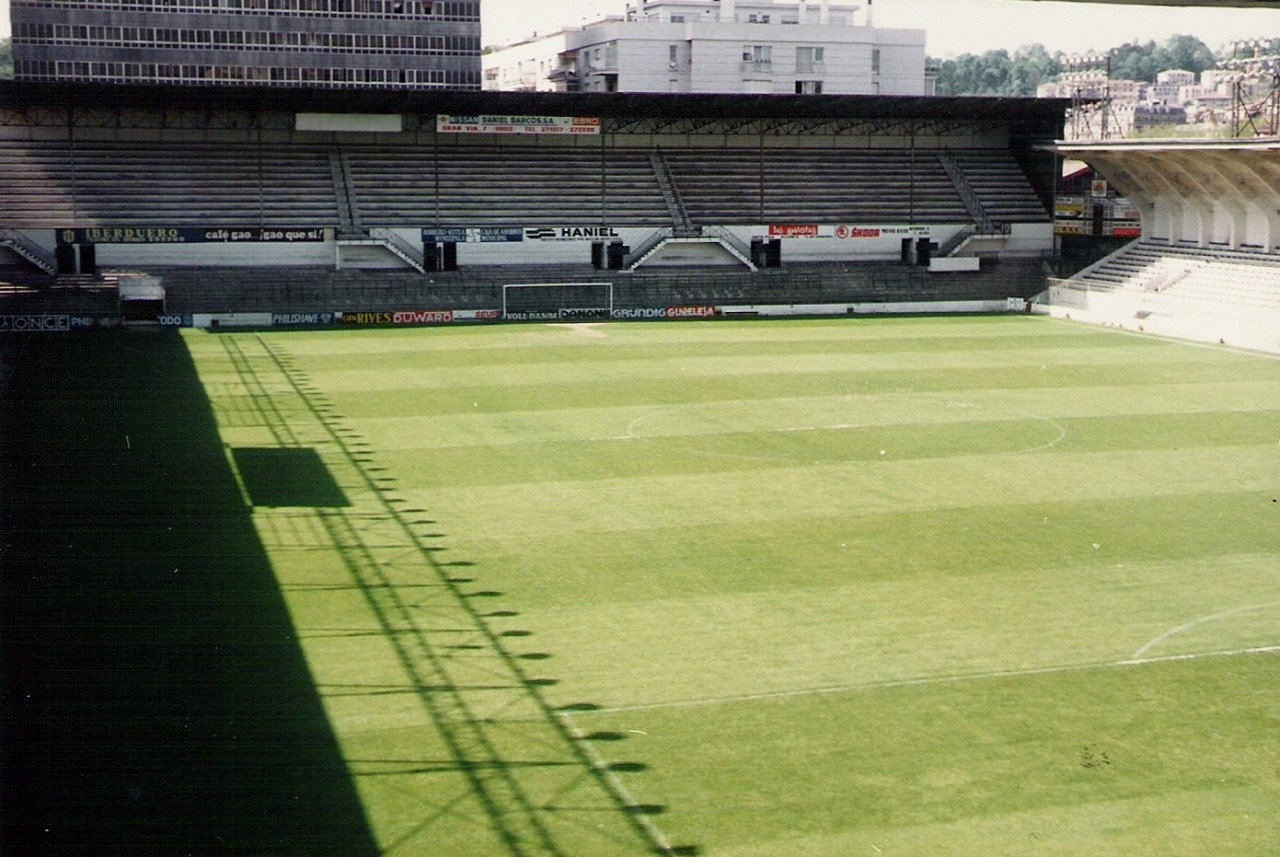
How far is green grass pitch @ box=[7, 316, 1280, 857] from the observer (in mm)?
13195

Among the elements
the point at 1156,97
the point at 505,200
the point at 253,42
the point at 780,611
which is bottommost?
the point at 780,611

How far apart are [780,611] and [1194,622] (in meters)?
4.95

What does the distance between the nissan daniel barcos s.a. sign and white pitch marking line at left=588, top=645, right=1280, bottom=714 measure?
166 feet

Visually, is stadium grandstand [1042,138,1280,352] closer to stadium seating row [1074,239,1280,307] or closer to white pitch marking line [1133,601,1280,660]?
stadium seating row [1074,239,1280,307]

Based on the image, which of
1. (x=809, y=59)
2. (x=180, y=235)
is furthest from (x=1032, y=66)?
(x=180, y=235)

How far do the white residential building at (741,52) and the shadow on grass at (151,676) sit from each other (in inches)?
2834

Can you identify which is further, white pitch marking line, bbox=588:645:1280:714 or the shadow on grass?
white pitch marking line, bbox=588:645:1280:714

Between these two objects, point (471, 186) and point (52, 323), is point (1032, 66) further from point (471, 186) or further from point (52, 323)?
point (52, 323)

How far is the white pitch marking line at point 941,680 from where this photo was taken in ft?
51.6

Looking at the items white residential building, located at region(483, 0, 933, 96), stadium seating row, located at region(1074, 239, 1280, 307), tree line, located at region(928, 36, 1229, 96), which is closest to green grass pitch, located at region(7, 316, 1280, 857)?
stadium seating row, located at region(1074, 239, 1280, 307)

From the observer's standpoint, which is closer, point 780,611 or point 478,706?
point 478,706

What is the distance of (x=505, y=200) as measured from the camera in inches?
2517

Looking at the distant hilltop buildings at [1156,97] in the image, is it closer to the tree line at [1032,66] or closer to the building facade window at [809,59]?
the tree line at [1032,66]

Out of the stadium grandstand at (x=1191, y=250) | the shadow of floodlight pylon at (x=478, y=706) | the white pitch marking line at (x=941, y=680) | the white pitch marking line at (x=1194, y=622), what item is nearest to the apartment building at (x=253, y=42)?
the stadium grandstand at (x=1191, y=250)
